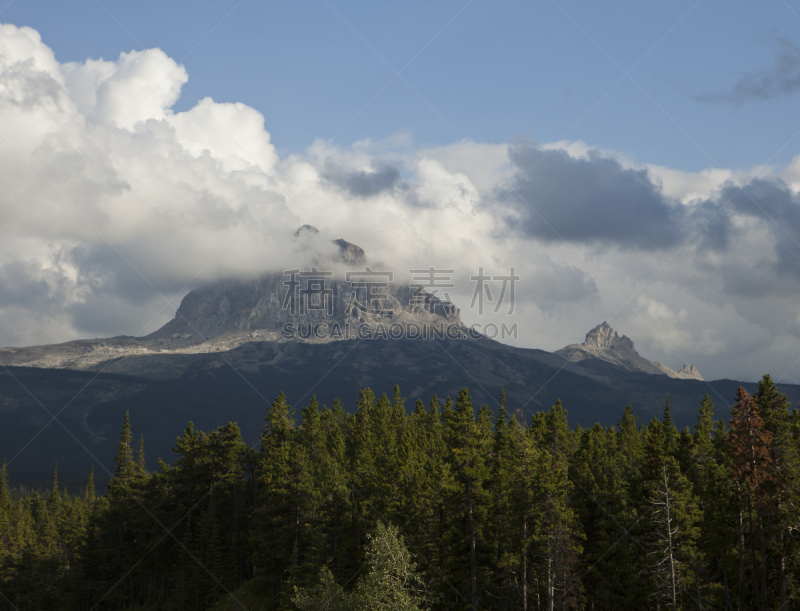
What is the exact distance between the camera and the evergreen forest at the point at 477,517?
147ft

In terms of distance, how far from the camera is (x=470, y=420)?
52.6 m

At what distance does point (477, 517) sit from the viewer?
49.9m

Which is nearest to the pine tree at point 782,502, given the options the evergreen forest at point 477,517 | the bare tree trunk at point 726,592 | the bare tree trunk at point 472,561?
the evergreen forest at point 477,517

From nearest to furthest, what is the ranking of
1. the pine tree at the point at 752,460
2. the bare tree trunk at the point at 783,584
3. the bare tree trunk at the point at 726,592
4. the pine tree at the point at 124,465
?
the pine tree at the point at 752,460 < the bare tree trunk at the point at 783,584 < the bare tree trunk at the point at 726,592 < the pine tree at the point at 124,465

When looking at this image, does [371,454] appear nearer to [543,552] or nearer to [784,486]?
[543,552]

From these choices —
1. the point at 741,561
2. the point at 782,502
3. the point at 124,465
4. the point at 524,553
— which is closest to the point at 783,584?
the point at 741,561

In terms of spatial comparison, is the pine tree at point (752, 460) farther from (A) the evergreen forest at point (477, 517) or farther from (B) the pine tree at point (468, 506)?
(B) the pine tree at point (468, 506)

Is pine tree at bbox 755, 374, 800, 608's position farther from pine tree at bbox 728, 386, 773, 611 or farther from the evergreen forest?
pine tree at bbox 728, 386, 773, 611

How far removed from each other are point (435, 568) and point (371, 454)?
854 inches

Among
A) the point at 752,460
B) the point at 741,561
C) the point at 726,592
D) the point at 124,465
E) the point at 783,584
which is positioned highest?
the point at 752,460

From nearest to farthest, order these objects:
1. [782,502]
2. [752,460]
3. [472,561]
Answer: [752,460]
[782,502]
[472,561]

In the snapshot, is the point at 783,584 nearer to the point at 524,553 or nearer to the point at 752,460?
the point at 752,460

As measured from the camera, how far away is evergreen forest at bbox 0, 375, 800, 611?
44781 mm

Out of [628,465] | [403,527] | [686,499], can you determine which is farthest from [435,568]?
[628,465]
